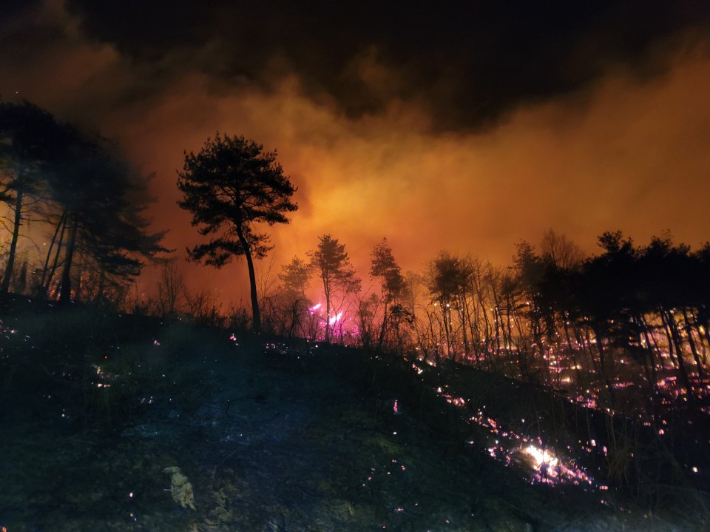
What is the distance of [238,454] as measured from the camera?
5.11m

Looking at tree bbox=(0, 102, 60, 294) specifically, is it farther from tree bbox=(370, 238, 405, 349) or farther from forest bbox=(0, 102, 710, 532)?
tree bbox=(370, 238, 405, 349)

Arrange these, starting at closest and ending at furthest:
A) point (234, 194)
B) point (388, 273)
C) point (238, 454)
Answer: point (238, 454), point (234, 194), point (388, 273)

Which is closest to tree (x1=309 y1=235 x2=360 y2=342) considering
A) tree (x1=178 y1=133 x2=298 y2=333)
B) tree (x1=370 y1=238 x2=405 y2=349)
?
tree (x1=370 y1=238 x2=405 y2=349)

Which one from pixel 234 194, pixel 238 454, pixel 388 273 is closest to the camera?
pixel 238 454

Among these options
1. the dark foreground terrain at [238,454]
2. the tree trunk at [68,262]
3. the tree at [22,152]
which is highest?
the tree at [22,152]

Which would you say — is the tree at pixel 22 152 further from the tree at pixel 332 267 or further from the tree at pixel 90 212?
the tree at pixel 332 267

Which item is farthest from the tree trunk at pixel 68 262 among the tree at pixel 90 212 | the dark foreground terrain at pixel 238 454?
the dark foreground terrain at pixel 238 454

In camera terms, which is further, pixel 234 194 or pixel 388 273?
pixel 388 273

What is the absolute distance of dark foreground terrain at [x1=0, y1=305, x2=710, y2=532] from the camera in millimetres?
3934

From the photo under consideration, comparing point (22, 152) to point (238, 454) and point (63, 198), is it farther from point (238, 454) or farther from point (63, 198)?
point (238, 454)

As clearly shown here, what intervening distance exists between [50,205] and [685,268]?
1624 inches

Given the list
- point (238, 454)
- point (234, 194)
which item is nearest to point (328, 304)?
point (234, 194)

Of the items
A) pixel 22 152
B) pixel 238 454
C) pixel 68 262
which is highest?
pixel 22 152

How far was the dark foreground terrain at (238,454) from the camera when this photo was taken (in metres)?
3.93
